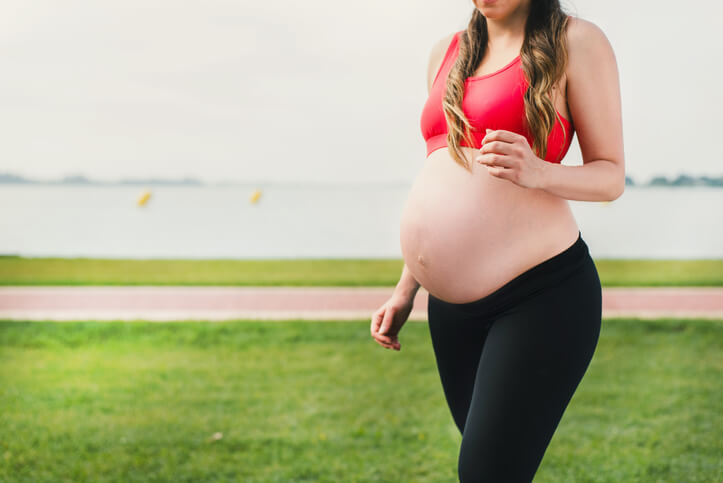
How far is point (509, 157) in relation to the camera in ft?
3.99

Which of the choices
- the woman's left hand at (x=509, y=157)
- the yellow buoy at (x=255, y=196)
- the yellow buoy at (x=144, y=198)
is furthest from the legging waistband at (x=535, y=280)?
the yellow buoy at (x=255, y=196)

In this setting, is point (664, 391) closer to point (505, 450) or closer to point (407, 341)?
point (407, 341)

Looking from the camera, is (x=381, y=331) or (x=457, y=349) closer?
(x=457, y=349)

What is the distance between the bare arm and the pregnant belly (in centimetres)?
11

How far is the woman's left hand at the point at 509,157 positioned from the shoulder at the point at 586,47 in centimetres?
24

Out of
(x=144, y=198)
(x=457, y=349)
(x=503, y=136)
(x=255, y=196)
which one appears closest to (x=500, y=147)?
(x=503, y=136)

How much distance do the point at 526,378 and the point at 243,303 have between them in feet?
19.5

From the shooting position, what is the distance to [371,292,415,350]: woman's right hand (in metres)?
1.71

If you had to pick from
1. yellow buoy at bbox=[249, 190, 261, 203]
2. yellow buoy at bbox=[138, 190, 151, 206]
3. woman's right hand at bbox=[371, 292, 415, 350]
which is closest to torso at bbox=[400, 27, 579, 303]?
woman's right hand at bbox=[371, 292, 415, 350]

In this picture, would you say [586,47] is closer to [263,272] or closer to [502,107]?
[502,107]

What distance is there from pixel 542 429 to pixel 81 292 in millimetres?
7393

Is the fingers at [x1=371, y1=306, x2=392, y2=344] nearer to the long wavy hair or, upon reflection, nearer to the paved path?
the long wavy hair

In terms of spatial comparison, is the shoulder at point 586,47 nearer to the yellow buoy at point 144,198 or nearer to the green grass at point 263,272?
the green grass at point 263,272

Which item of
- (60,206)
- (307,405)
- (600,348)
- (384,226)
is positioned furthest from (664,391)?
(60,206)
